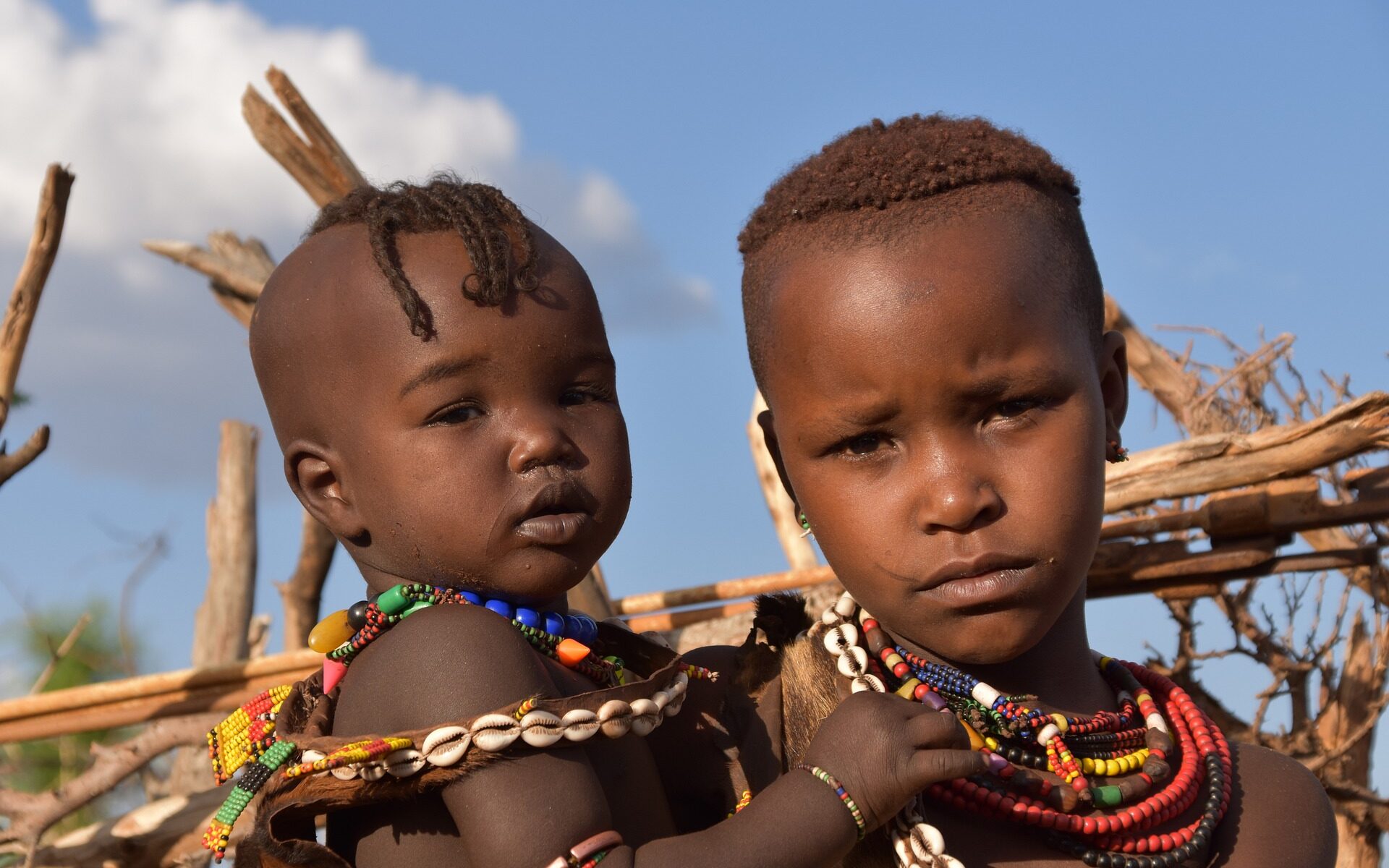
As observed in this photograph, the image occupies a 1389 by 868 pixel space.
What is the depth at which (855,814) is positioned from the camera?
2.03 metres

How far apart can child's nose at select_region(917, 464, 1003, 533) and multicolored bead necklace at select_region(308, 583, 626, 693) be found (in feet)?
2.03

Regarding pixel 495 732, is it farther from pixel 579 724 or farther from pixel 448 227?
pixel 448 227

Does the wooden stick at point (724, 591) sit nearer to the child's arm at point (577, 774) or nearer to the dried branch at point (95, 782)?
the dried branch at point (95, 782)

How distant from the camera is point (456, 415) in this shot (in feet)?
7.42

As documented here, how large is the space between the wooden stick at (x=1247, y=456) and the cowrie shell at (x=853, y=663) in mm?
2475

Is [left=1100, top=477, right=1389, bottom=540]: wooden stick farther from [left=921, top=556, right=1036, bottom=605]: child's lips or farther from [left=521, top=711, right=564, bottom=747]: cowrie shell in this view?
[left=521, top=711, right=564, bottom=747]: cowrie shell

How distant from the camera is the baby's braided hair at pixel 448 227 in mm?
2262

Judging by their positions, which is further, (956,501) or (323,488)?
(323,488)

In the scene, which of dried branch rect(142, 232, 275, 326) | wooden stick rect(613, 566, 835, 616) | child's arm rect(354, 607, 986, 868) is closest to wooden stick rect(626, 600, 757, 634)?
wooden stick rect(613, 566, 835, 616)

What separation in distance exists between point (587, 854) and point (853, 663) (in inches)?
26.1

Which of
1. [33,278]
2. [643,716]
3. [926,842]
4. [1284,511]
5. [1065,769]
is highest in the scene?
[33,278]

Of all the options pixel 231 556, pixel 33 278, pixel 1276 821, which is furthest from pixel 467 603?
pixel 231 556

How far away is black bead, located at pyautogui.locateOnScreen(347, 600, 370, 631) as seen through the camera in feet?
7.48

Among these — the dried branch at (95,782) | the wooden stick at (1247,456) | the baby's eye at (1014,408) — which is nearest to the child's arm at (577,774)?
the baby's eye at (1014,408)
